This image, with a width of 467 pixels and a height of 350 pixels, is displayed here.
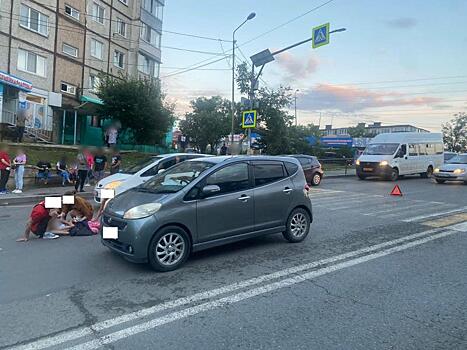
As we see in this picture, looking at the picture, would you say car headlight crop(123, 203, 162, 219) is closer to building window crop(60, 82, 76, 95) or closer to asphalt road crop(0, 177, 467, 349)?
asphalt road crop(0, 177, 467, 349)

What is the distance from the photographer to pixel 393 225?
8.28m

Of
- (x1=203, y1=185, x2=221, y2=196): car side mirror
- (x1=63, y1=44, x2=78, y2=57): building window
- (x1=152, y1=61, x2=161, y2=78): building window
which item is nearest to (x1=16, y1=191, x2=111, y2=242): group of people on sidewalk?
(x1=203, y1=185, x2=221, y2=196): car side mirror

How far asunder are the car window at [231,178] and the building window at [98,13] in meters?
28.1

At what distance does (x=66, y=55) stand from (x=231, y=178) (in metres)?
25.4

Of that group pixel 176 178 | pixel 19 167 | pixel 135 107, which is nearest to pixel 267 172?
pixel 176 178

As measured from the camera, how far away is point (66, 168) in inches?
572

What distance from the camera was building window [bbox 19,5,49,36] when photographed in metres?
23.1

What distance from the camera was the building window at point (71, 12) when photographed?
26311mm

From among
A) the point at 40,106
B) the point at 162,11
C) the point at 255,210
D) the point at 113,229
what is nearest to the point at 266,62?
the point at 255,210

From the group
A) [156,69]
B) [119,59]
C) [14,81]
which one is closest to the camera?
[14,81]

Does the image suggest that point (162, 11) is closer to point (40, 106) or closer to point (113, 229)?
point (40, 106)

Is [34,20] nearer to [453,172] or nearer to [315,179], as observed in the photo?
[315,179]

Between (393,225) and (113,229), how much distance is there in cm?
630

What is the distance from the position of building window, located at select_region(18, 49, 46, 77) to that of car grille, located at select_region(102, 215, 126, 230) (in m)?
22.5
